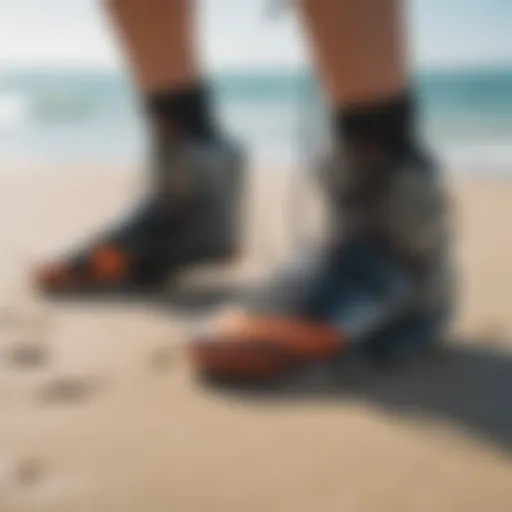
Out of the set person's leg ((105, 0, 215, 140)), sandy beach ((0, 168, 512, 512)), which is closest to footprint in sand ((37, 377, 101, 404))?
sandy beach ((0, 168, 512, 512))

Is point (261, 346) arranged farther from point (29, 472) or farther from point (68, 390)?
point (29, 472)

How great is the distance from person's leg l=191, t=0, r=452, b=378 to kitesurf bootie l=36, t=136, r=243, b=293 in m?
0.30

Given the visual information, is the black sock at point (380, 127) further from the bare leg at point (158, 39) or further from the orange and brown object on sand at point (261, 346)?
the bare leg at point (158, 39)

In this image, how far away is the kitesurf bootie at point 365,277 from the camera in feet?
4.37

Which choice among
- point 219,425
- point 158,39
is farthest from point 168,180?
point 219,425

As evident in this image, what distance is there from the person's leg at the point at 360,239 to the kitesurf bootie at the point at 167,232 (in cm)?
30

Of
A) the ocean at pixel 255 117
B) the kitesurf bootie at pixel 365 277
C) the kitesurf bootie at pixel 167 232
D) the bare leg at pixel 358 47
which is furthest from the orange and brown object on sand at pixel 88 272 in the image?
the bare leg at pixel 358 47

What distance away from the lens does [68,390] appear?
130cm

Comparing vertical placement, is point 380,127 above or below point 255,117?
above

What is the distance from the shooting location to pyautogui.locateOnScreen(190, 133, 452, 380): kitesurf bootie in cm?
133

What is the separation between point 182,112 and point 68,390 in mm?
506

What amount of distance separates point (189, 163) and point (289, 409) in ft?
1.74

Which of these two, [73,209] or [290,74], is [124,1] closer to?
[73,209]

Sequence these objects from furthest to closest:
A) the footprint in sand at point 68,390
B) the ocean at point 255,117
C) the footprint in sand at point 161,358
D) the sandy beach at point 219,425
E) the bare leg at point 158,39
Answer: the ocean at point 255,117 < the bare leg at point 158,39 < the footprint in sand at point 161,358 < the footprint in sand at point 68,390 < the sandy beach at point 219,425
